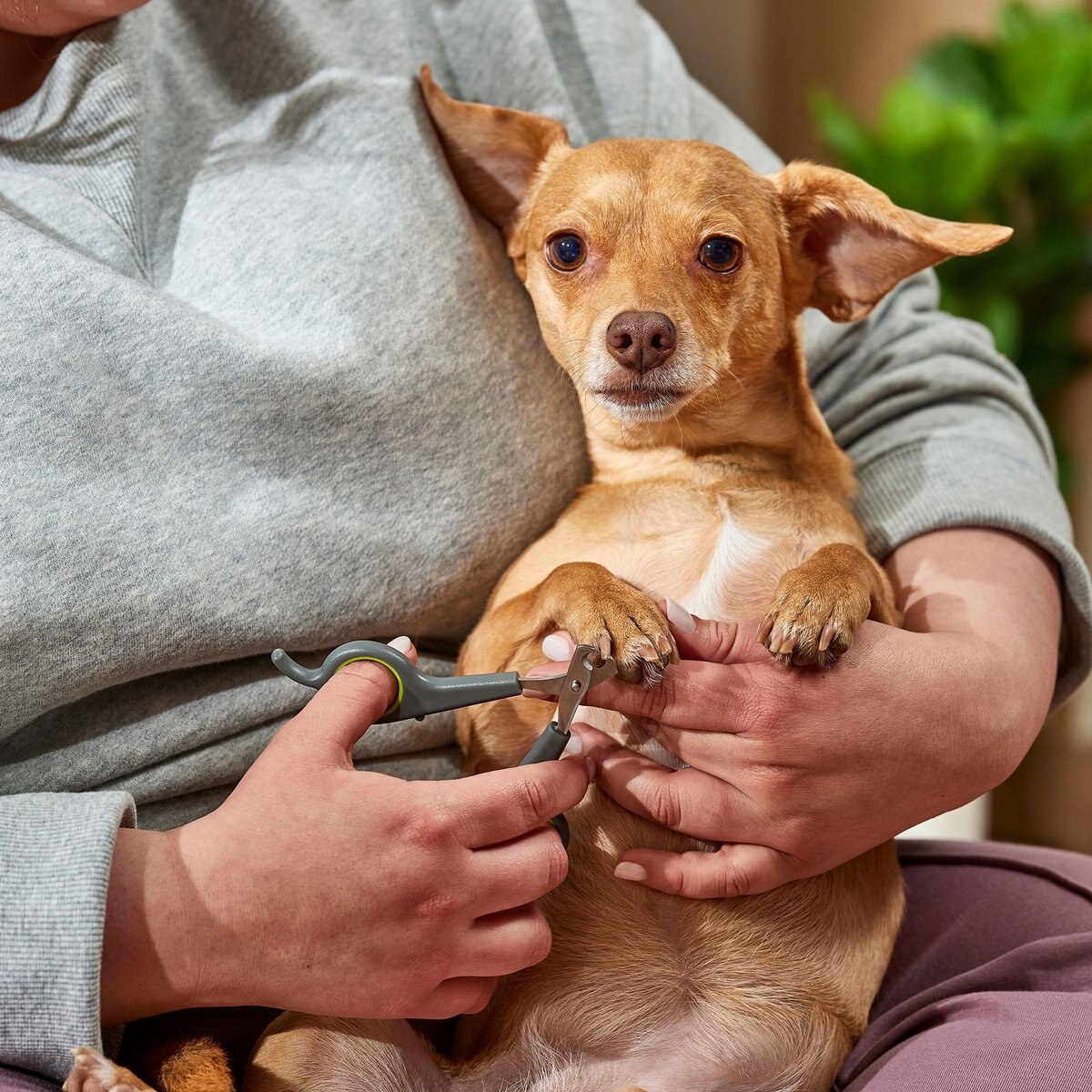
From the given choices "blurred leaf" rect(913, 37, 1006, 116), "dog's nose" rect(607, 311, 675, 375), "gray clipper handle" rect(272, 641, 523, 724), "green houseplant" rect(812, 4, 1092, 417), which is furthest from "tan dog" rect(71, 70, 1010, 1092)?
"blurred leaf" rect(913, 37, 1006, 116)

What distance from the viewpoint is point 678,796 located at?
1091 millimetres

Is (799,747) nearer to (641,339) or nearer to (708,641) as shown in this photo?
(708,641)

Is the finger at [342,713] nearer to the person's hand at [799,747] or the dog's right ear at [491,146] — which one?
the person's hand at [799,747]

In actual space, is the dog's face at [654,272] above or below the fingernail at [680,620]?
above

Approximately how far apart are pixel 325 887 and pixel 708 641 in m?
0.45

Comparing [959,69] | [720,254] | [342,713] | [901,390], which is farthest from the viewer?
[959,69]

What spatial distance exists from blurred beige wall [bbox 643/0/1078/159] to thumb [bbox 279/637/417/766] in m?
3.36

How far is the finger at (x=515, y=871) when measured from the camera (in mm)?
940

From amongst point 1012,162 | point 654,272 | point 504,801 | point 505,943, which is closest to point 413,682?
point 504,801

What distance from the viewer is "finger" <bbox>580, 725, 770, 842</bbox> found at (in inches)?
42.4

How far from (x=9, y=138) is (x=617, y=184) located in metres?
0.67

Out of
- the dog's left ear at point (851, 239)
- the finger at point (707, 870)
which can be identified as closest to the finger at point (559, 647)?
the finger at point (707, 870)

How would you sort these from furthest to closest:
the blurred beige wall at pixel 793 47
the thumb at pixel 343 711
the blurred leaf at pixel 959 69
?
the blurred beige wall at pixel 793 47 → the blurred leaf at pixel 959 69 → the thumb at pixel 343 711

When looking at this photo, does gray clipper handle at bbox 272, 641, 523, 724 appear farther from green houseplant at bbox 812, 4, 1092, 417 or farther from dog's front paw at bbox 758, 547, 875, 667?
green houseplant at bbox 812, 4, 1092, 417
